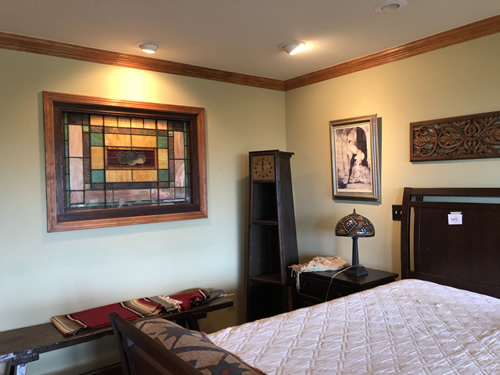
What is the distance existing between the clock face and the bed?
106 centimetres

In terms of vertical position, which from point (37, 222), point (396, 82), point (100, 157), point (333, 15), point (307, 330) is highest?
point (333, 15)

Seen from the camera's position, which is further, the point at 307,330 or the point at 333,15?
the point at 333,15

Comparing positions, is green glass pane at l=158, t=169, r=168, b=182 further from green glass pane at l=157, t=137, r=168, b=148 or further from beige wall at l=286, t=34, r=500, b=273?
beige wall at l=286, t=34, r=500, b=273

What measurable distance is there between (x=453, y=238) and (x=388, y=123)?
3.13 feet

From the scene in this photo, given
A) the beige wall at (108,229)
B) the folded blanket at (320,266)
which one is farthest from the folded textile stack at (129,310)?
the folded blanket at (320,266)

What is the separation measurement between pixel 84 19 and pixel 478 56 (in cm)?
234

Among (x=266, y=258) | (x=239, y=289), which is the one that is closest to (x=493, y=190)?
(x=266, y=258)

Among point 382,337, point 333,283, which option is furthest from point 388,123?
point 382,337

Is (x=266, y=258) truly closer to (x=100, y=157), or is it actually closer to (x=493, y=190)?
(x=100, y=157)

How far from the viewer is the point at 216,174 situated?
3.39m

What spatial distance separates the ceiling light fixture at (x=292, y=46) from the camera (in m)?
2.71

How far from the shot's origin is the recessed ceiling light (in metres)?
2.09

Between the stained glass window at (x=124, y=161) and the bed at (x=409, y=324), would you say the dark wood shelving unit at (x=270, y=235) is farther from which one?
the bed at (x=409, y=324)

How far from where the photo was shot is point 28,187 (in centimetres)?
254
